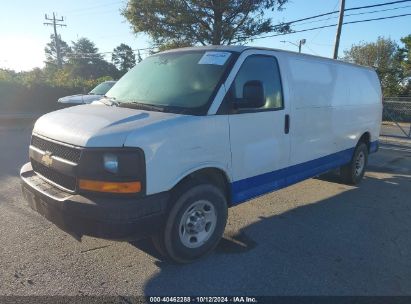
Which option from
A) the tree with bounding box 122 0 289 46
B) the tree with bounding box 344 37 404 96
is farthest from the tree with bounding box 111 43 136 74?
the tree with bounding box 122 0 289 46

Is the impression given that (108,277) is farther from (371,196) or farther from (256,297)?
(371,196)

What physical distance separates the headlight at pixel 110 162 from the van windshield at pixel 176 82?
34.3 inches

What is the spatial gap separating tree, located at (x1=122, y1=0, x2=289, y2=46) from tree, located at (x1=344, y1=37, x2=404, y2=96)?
2236 cm

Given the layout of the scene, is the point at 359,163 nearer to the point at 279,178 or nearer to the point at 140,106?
the point at 279,178

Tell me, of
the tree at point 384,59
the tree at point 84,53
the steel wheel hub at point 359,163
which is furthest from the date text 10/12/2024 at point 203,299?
the tree at point 84,53

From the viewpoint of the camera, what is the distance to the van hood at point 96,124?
10.3 ft

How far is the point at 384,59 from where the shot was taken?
37844 mm

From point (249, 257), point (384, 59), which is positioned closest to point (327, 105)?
point (249, 257)

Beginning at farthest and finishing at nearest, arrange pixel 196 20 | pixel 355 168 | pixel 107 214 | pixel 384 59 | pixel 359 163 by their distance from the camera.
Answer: pixel 384 59, pixel 196 20, pixel 359 163, pixel 355 168, pixel 107 214

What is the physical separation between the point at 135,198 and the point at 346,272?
219 cm

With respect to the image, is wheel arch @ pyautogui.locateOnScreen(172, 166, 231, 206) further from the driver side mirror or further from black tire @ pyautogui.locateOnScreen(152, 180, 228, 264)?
the driver side mirror

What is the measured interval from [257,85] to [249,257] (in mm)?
1820

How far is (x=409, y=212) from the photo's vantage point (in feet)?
18.2

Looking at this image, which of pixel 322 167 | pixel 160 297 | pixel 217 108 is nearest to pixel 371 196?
pixel 322 167
